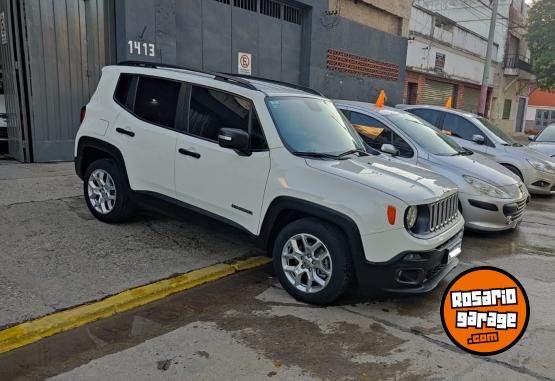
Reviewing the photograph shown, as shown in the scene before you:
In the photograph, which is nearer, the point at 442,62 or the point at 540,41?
the point at 442,62

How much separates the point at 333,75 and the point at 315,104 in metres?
10.1

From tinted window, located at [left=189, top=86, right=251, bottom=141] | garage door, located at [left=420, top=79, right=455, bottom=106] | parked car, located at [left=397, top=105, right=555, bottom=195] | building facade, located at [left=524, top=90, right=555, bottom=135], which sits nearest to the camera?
tinted window, located at [left=189, top=86, right=251, bottom=141]

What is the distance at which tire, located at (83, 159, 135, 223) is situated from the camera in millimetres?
5504

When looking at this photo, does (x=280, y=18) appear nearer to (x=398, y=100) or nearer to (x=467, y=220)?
(x=398, y=100)

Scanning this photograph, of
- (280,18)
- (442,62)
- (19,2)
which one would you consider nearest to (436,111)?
(280,18)

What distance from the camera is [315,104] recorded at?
5203mm

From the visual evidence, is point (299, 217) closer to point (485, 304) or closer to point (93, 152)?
point (485, 304)

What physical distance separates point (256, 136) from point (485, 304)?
8.38 feet

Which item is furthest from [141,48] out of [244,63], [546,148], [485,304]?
[546,148]

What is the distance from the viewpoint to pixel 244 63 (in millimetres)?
12047

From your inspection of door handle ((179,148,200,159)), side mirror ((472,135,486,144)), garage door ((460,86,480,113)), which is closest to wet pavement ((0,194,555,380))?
door handle ((179,148,200,159))

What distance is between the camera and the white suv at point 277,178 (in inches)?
155

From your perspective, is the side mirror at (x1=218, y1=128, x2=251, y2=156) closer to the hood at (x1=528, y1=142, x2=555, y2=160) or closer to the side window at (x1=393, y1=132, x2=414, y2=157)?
the side window at (x1=393, y1=132, x2=414, y2=157)

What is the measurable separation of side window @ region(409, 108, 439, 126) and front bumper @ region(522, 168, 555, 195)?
1968 millimetres
